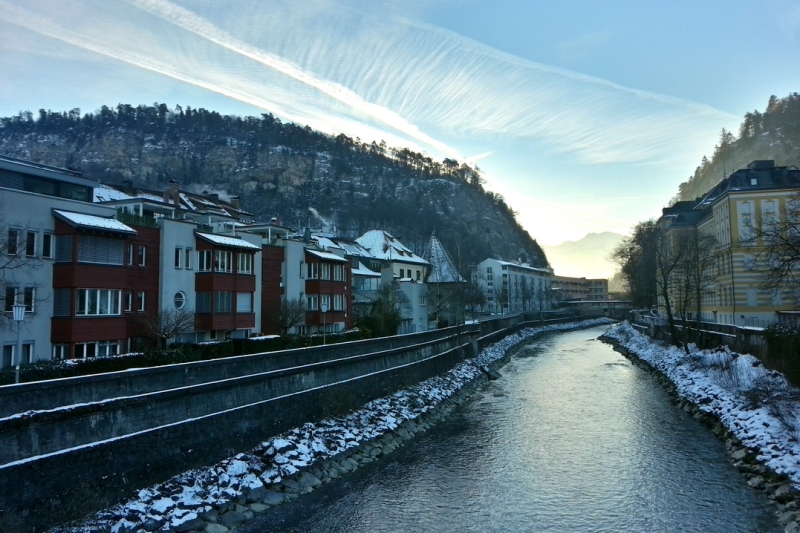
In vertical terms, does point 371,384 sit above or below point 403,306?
below

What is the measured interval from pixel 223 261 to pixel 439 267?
143ft

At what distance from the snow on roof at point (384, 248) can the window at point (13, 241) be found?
47.9 meters

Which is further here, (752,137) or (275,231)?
(752,137)

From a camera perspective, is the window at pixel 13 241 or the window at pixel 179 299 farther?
the window at pixel 179 299

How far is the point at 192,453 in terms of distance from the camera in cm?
1580

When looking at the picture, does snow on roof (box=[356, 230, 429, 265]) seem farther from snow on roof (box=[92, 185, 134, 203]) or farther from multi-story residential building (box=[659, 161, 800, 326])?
multi-story residential building (box=[659, 161, 800, 326])

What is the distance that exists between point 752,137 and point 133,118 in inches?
6970

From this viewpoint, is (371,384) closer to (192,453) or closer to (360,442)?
(360,442)

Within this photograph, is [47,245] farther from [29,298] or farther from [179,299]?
[179,299]

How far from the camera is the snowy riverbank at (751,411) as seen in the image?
635 inches

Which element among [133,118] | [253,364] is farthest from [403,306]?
[133,118]

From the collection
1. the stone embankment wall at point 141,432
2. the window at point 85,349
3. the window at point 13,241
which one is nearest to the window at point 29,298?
the window at point 13,241

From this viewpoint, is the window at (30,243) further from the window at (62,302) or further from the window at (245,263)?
the window at (245,263)

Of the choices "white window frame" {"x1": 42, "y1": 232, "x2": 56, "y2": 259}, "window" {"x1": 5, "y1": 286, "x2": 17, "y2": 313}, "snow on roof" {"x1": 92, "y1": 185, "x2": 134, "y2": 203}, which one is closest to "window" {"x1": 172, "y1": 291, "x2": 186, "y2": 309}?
"white window frame" {"x1": 42, "y1": 232, "x2": 56, "y2": 259}
